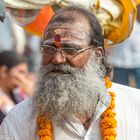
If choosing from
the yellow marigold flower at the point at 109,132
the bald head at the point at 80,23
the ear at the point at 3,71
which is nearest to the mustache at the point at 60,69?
the bald head at the point at 80,23

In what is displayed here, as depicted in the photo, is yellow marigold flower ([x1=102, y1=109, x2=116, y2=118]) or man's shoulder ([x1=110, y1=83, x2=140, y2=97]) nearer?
yellow marigold flower ([x1=102, y1=109, x2=116, y2=118])

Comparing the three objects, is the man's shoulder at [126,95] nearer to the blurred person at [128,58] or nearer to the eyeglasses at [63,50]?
the eyeglasses at [63,50]

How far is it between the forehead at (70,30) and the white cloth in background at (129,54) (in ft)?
16.1

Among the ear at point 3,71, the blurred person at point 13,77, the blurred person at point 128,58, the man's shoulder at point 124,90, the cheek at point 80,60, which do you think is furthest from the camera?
the blurred person at point 128,58

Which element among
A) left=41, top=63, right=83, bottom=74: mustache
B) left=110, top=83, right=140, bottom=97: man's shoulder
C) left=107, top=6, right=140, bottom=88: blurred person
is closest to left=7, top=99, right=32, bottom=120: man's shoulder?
left=41, top=63, right=83, bottom=74: mustache

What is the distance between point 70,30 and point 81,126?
70 centimetres

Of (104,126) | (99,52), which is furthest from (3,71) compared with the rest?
(104,126)

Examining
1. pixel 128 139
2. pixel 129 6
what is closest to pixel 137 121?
pixel 128 139

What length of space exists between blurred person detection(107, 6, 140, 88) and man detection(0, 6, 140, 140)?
479 centimetres

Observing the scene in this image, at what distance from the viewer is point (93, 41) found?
5.93m

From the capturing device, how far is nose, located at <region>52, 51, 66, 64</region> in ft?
18.7

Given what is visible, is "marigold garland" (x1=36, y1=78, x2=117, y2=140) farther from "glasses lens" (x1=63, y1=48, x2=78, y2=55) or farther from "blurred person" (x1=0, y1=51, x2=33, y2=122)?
"blurred person" (x1=0, y1=51, x2=33, y2=122)

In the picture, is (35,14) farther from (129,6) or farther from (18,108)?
(18,108)

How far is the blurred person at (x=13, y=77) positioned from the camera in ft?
32.8
